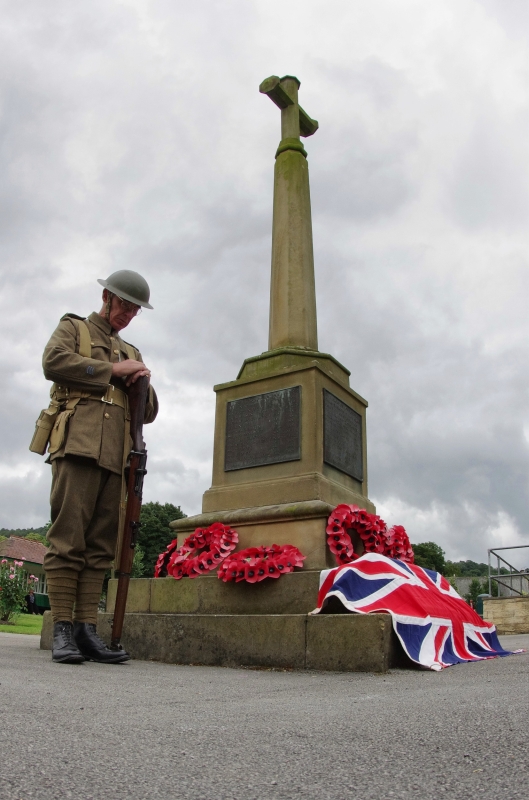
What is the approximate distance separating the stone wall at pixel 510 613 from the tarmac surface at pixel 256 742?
12468 millimetres

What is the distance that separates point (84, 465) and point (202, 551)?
211 cm

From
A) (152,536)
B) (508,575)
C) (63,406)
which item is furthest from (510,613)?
(152,536)

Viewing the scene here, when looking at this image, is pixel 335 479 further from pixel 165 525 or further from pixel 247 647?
pixel 165 525

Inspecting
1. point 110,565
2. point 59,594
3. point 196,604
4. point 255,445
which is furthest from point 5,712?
point 255,445

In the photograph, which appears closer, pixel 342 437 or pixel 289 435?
pixel 289 435

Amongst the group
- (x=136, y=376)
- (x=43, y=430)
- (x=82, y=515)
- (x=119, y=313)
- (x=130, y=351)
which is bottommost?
(x=82, y=515)

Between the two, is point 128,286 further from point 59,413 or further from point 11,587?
point 11,587

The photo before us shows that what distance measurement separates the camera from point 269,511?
5.47 meters

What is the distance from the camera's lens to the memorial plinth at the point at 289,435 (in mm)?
5508

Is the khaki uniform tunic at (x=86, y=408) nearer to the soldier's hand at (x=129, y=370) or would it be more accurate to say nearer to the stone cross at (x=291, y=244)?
the soldier's hand at (x=129, y=370)

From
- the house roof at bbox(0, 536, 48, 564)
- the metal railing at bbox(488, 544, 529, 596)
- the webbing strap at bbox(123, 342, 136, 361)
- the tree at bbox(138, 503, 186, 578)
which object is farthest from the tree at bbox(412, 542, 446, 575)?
the webbing strap at bbox(123, 342, 136, 361)

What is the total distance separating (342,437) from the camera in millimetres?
6191

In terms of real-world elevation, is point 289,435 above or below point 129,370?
above

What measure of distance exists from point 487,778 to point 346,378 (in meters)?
5.49
